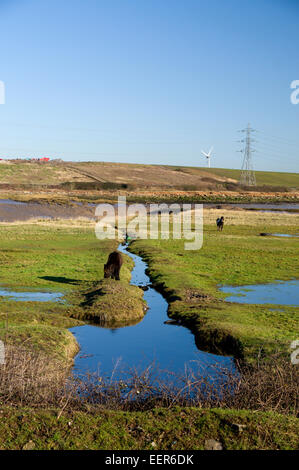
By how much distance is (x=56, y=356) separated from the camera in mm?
16328

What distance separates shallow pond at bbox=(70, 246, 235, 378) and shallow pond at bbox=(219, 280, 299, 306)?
18.0ft

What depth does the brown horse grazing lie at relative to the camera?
1101 inches

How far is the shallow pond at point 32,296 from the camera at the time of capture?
24.7 meters

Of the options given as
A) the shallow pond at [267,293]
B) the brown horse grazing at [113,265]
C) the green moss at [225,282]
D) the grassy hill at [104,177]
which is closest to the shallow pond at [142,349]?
the green moss at [225,282]

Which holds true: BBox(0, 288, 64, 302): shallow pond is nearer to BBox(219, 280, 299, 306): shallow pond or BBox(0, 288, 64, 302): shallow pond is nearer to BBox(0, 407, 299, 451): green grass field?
BBox(219, 280, 299, 306): shallow pond

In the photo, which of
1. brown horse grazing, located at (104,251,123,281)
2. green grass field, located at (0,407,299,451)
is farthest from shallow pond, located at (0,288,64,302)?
green grass field, located at (0,407,299,451)

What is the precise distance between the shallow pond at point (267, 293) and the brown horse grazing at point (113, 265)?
247 inches

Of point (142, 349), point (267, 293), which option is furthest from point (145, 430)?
point (267, 293)

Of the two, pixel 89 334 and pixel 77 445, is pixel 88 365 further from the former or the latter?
pixel 77 445

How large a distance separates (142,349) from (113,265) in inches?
392

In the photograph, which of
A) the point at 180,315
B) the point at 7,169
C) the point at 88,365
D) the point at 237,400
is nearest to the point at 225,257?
the point at 180,315

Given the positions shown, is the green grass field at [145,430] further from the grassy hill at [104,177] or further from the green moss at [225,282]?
the grassy hill at [104,177]

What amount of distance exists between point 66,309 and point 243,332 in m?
8.48
